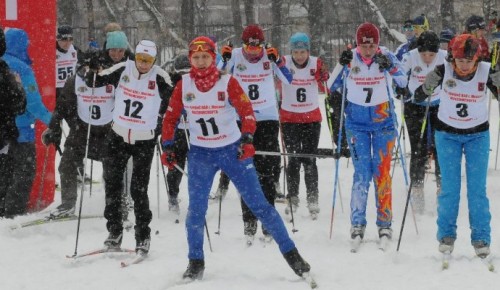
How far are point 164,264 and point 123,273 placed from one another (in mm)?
410

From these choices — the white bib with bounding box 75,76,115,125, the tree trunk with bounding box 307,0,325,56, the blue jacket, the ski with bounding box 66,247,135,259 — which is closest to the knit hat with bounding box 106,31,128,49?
the white bib with bounding box 75,76,115,125

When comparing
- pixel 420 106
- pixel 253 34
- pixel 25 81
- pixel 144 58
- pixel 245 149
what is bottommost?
pixel 245 149

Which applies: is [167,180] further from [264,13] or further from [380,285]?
[264,13]

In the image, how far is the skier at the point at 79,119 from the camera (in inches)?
292

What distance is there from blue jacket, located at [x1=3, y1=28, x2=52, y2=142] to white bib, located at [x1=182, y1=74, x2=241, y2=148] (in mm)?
2873

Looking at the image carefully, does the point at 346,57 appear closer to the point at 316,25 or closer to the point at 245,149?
the point at 245,149

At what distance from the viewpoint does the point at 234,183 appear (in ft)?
18.8

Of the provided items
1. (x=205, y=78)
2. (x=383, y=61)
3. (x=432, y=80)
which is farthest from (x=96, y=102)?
(x=432, y=80)

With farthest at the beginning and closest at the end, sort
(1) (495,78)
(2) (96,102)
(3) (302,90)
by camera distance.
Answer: (3) (302,90) < (2) (96,102) < (1) (495,78)

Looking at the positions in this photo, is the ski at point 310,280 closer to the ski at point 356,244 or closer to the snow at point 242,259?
the snow at point 242,259

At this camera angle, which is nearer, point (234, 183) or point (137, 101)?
point (234, 183)

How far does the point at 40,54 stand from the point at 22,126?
1074mm

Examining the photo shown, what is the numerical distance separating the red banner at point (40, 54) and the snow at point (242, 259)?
736mm

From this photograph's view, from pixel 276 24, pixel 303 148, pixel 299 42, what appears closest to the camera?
pixel 299 42
